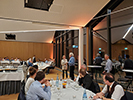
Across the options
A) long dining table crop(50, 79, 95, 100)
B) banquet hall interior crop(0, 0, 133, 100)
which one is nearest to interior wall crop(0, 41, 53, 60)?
banquet hall interior crop(0, 0, 133, 100)

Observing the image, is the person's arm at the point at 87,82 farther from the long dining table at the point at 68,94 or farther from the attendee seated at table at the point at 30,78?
the attendee seated at table at the point at 30,78

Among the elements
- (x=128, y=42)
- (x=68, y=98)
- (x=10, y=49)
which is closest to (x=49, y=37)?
(x=10, y=49)

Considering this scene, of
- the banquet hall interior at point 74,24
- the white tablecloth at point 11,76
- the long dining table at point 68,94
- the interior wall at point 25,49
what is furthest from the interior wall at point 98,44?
the interior wall at point 25,49

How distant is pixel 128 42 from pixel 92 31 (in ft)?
7.30

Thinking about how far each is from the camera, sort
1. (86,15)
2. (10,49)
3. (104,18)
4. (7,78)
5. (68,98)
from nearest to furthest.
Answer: (68,98) → (7,78) → (86,15) → (104,18) → (10,49)

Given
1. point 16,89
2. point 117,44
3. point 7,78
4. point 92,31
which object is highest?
point 92,31

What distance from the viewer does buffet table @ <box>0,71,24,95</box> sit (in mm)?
4016

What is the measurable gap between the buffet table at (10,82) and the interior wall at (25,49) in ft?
37.1

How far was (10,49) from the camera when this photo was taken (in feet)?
47.7

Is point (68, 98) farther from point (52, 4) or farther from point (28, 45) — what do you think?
point (28, 45)

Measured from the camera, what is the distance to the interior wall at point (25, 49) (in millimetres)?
14422

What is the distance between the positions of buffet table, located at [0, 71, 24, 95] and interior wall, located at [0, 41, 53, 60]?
1131 cm

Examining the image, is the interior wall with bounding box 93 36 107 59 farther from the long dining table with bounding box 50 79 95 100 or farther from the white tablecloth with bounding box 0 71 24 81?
the long dining table with bounding box 50 79 95 100

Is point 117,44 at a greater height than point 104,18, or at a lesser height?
lesser
